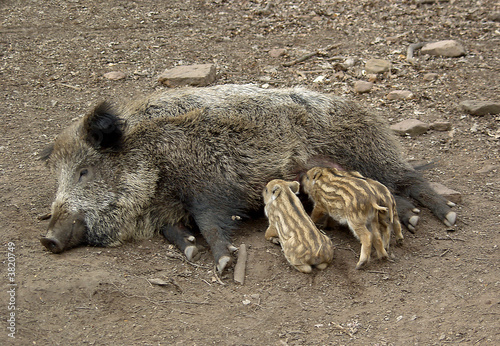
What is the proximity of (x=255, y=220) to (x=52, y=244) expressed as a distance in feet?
6.72

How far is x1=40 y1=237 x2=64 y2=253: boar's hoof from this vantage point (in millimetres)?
4629

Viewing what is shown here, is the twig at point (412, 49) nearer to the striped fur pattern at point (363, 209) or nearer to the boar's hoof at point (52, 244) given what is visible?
the striped fur pattern at point (363, 209)

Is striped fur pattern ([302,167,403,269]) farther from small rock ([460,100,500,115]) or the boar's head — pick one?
small rock ([460,100,500,115])

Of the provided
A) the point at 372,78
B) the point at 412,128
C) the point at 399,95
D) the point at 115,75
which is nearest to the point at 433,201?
the point at 412,128

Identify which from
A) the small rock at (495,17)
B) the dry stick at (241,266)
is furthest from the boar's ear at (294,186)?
the small rock at (495,17)

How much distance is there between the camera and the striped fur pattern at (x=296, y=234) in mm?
4449

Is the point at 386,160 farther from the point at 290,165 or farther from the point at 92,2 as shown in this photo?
the point at 92,2

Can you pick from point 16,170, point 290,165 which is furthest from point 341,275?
point 16,170

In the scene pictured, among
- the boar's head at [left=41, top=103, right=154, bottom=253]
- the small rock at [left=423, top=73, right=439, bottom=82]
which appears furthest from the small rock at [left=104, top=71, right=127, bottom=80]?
the small rock at [left=423, top=73, right=439, bottom=82]

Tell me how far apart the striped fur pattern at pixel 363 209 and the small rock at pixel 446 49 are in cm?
470

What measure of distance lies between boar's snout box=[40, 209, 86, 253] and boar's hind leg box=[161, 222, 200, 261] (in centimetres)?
80

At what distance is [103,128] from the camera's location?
4.98m

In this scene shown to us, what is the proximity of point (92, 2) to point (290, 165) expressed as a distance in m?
7.21

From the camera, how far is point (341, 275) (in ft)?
14.9
